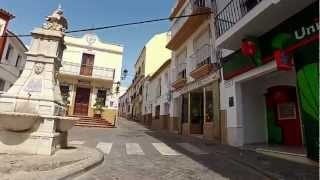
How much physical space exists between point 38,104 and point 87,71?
17642 millimetres

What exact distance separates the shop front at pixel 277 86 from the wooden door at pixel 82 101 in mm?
15684

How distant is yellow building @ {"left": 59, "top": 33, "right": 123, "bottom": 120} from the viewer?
22.5 meters

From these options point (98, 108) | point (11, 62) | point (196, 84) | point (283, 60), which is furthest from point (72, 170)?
point (11, 62)

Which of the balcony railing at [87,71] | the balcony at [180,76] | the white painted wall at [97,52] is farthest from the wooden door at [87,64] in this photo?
the balcony at [180,76]

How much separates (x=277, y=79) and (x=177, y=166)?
6.43 meters

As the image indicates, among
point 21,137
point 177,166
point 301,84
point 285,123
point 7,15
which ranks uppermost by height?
point 7,15

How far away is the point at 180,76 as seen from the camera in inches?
665

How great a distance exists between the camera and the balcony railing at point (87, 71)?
22.5 metres

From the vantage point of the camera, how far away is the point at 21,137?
228 inches

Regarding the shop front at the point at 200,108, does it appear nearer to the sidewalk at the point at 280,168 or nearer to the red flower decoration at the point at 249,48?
the red flower decoration at the point at 249,48

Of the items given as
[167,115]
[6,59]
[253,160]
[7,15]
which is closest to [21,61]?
[6,59]

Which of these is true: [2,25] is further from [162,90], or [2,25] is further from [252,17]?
[252,17]

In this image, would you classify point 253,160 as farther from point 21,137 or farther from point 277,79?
point 21,137

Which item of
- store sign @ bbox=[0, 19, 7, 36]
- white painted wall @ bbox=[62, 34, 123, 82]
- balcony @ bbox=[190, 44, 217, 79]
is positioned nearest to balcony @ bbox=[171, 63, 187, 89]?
balcony @ bbox=[190, 44, 217, 79]
